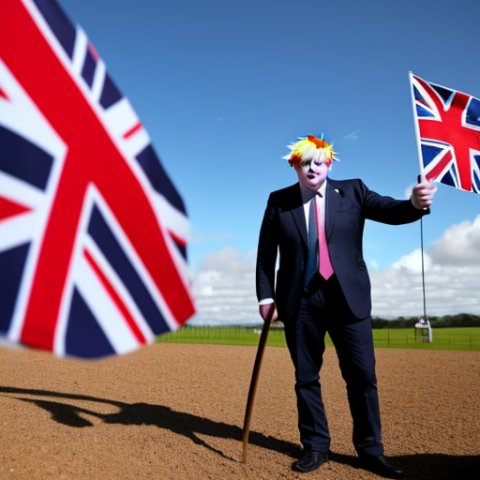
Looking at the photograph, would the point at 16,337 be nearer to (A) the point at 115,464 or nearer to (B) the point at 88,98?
(B) the point at 88,98

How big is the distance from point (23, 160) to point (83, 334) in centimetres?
56

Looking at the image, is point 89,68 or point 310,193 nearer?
point 89,68

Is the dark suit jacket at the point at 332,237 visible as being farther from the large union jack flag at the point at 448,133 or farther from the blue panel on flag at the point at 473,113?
the blue panel on flag at the point at 473,113

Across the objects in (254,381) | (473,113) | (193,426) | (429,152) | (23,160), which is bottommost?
(193,426)

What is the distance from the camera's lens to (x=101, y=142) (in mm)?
1803

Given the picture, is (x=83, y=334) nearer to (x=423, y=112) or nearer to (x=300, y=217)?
(x=300, y=217)

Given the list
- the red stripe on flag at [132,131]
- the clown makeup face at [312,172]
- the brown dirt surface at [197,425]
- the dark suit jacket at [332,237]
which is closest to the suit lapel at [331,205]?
the dark suit jacket at [332,237]

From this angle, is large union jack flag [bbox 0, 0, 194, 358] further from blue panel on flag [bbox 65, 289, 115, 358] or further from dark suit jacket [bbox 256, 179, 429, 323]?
dark suit jacket [bbox 256, 179, 429, 323]

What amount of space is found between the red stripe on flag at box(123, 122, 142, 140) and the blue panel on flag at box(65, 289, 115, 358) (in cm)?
58

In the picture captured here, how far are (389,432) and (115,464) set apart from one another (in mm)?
2857

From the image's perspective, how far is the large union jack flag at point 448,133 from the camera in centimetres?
463

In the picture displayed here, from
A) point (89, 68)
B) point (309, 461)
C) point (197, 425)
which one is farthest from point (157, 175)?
point (197, 425)

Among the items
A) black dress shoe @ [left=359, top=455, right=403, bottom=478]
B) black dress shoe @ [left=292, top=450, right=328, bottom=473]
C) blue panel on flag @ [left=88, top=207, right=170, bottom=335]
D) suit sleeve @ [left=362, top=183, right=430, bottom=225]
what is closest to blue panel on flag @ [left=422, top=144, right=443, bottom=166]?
suit sleeve @ [left=362, top=183, right=430, bottom=225]

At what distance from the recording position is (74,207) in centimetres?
170
